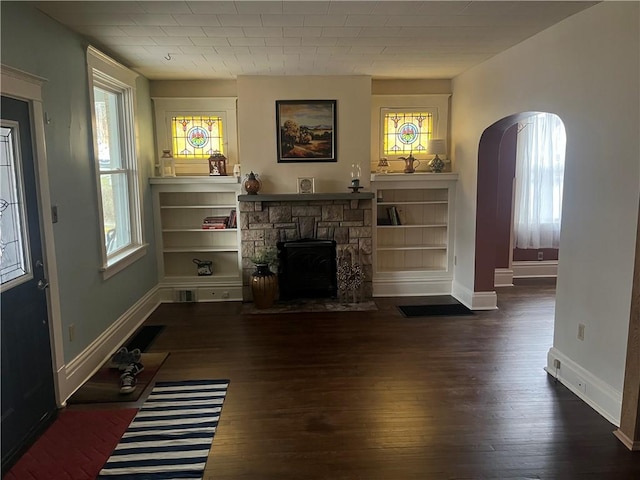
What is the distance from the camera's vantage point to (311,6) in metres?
3.12

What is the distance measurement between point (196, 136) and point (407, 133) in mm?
2686

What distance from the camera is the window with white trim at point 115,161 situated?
411 centimetres

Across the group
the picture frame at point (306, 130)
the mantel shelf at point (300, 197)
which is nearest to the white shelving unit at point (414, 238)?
the mantel shelf at point (300, 197)

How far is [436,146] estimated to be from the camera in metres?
5.66

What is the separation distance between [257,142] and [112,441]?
3722 mm

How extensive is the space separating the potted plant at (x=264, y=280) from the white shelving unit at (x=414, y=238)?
1341 mm

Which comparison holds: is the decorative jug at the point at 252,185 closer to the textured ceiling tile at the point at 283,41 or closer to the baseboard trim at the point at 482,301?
the textured ceiling tile at the point at 283,41

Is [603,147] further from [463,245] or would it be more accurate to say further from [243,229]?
[243,229]

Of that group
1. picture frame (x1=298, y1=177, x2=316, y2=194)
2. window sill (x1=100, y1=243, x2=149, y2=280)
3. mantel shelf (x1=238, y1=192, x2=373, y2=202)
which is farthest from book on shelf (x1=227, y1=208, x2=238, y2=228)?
window sill (x1=100, y1=243, x2=149, y2=280)

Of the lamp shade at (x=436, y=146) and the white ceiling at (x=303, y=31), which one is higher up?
the white ceiling at (x=303, y=31)

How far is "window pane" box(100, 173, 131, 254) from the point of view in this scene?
448 cm

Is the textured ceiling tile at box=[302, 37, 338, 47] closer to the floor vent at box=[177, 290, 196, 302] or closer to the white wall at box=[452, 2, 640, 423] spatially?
the white wall at box=[452, 2, 640, 423]

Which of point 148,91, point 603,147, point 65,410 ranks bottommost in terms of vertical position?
point 65,410

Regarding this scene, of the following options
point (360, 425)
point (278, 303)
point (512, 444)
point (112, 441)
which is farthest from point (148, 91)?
point (512, 444)
